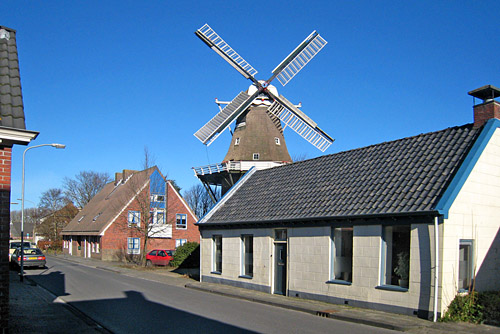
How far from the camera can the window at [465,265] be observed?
13258 mm

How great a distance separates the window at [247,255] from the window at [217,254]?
2142mm

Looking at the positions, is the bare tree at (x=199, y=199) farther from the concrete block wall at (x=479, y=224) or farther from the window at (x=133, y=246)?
the concrete block wall at (x=479, y=224)

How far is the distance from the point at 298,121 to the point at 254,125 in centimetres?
382

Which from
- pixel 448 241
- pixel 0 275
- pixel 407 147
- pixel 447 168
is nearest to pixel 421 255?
pixel 448 241

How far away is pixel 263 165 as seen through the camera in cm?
3334

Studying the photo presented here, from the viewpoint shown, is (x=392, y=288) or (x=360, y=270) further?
(x=360, y=270)

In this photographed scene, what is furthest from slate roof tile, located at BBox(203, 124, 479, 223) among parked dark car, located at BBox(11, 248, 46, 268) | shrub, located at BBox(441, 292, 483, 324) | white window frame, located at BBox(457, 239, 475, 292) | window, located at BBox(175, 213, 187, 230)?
window, located at BBox(175, 213, 187, 230)

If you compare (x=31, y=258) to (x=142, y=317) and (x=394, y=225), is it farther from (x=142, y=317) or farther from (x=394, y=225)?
(x=394, y=225)

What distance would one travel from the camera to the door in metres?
18.3

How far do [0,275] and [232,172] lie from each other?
77.8ft

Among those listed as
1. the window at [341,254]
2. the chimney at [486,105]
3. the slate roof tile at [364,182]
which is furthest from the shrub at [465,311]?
the chimney at [486,105]

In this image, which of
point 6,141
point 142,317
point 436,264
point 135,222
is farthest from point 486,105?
point 135,222

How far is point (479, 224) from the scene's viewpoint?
13953mm

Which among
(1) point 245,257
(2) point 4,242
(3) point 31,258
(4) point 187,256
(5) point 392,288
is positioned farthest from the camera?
(4) point 187,256
